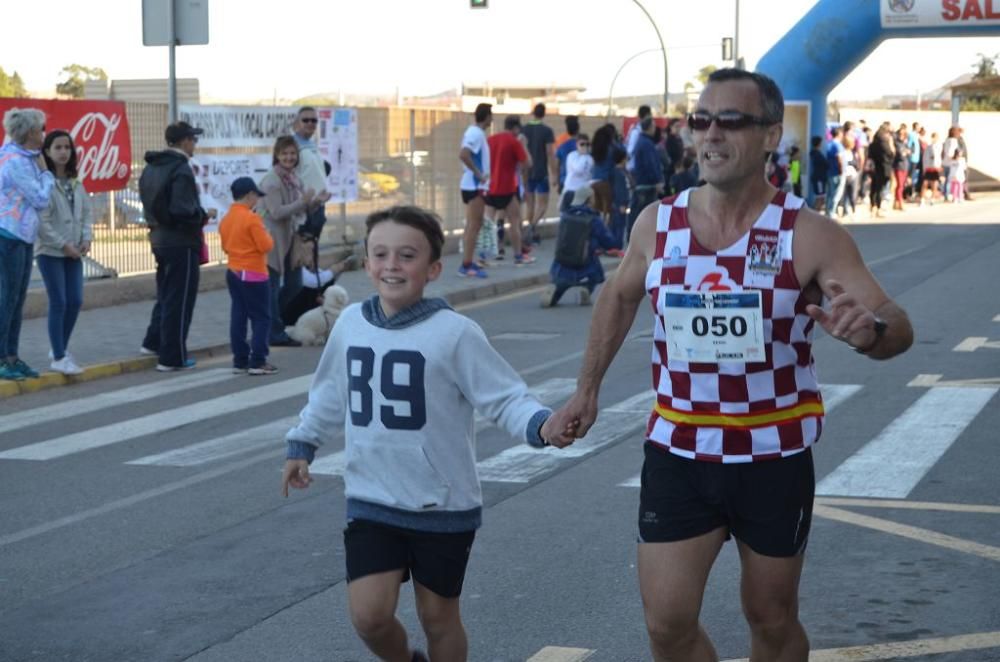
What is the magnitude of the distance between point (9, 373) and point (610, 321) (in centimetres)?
815

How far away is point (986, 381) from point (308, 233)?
5.85 m

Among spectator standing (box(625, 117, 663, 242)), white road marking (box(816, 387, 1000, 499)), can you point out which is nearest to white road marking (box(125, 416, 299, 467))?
white road marking (box(816, 387, 1000, 499))

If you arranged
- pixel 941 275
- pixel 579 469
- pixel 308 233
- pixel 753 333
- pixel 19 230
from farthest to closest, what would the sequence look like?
1. pixel 941 275
2. pixel 308 233
3. pixel 19 230
4. pixel 579 469
5. pixel 753 333

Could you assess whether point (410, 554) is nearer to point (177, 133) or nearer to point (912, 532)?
point (912, 532)

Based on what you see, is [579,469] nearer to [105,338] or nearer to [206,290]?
[105,338]

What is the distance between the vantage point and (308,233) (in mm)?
13750

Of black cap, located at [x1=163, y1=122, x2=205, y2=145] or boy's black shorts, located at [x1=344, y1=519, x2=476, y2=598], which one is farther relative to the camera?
black cap, located at [x1=163, y1=122, x2=205, y2=145]

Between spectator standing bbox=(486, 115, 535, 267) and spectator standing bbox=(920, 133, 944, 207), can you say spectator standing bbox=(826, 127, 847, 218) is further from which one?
spectator standing bbox=(486, 115, 535, 267)

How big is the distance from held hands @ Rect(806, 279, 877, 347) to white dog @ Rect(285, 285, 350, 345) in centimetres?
1011

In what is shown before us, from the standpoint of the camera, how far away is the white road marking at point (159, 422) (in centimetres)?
924

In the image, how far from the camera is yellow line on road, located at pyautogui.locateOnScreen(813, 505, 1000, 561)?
6605 mm

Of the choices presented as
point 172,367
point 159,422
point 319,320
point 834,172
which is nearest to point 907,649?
point 159,422

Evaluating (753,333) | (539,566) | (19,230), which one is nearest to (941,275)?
(19,230)

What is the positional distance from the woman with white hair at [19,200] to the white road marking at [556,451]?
14.2ft
